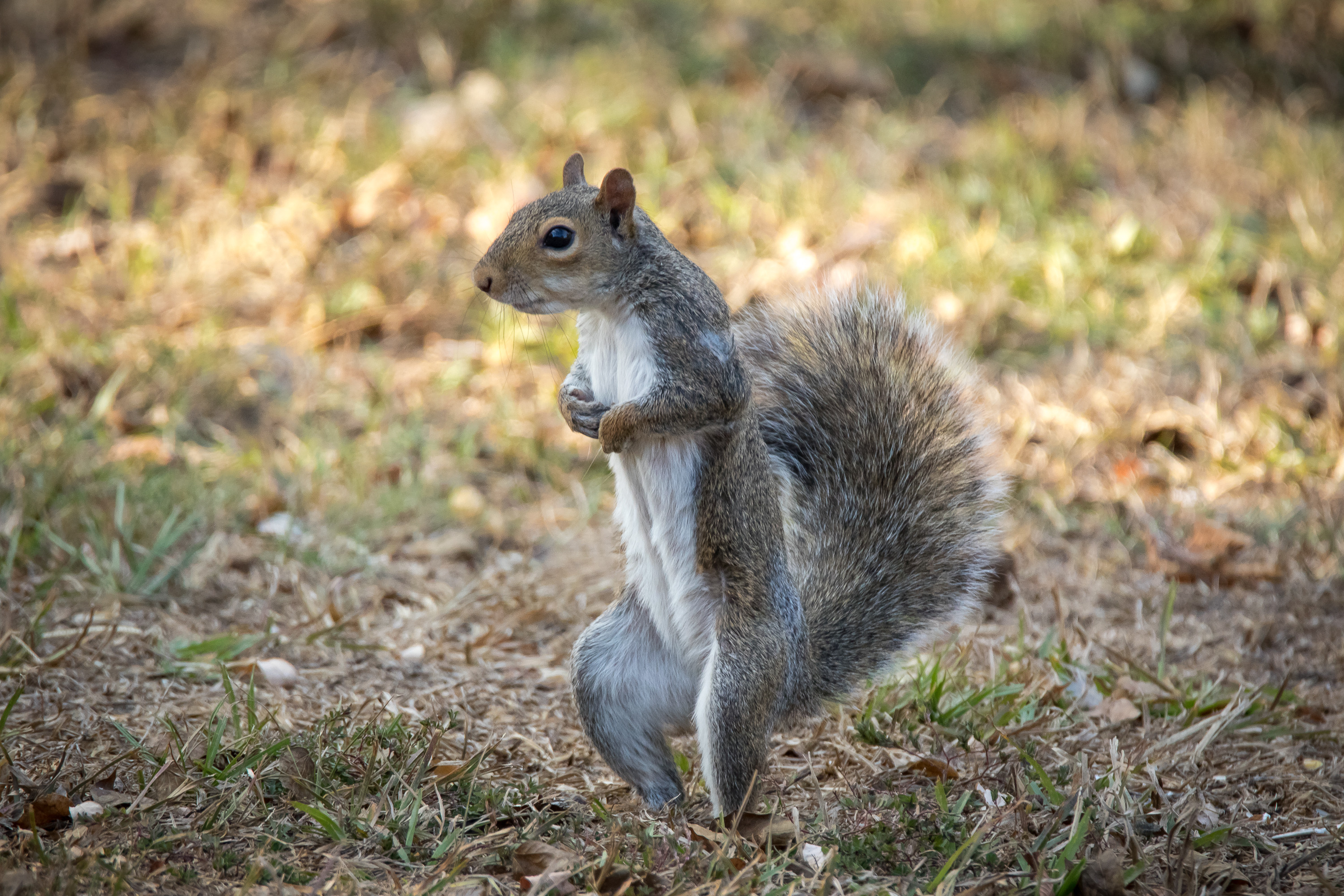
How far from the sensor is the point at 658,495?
2.00 metres

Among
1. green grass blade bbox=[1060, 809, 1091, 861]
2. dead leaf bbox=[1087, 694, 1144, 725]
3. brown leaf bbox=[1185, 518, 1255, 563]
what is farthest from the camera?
brown leaf bbox=[1185, 518, 1255, 563]

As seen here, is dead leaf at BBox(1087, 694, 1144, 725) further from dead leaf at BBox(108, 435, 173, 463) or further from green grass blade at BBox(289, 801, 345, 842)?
dead leaf at BBox(108, 435, 173, 463)

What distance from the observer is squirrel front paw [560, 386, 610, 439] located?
6.56 ft

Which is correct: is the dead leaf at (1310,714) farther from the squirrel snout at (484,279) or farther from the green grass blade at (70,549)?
the green grass blade at (70,549)

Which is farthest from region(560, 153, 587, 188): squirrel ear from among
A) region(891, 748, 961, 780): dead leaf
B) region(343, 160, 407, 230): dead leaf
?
region(343, 160, 407, 230): dead leaf

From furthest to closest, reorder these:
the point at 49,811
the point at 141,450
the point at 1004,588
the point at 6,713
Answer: the point at 141,450 → the point at 1004,588 → the point at 6,713 → the point at 49,811

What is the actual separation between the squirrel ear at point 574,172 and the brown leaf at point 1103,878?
1.43 m

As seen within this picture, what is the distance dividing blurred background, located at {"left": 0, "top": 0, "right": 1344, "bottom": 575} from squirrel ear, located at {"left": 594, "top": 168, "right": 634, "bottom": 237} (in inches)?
16.3

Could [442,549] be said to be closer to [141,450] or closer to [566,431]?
[566,431]

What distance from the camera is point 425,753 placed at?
78.9 inches

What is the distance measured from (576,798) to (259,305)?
2.84 m

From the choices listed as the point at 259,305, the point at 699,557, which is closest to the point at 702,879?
the point at 699,557

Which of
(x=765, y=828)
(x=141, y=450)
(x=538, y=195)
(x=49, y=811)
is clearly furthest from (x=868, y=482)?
(x=538, y=195)

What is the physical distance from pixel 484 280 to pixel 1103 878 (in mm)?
1354
